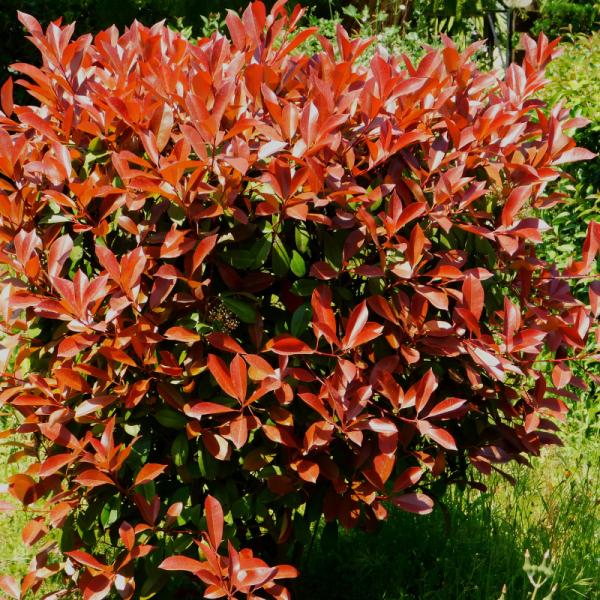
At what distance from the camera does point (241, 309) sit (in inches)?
65.4

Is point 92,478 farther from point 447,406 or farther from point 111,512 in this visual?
point 447,406

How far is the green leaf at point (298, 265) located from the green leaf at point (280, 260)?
0.06 ft

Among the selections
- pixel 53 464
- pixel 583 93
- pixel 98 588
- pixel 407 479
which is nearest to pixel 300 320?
pixel 407 479

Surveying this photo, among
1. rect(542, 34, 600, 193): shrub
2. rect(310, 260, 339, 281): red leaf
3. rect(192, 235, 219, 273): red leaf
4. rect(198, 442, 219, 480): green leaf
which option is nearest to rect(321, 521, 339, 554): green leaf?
rect(198, 442, 219, 480): green leaf

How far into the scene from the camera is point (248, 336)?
1815mm

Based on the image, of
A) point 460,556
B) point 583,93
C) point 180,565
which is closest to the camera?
point 180,565

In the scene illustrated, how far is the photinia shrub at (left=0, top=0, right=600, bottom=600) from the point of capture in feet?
5.37

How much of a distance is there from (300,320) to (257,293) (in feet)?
0.66

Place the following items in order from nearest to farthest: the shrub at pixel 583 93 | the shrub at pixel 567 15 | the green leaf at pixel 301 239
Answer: the green leaf at pixel 301 239, the shrub at pixel 583 93, the shrub at pixel 567 15

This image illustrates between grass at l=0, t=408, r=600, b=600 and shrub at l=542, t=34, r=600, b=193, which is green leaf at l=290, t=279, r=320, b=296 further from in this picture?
shrub at l=542, t=34, r=600, b=193

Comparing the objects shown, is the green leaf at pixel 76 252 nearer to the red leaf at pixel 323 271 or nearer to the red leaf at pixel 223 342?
the red leaf at pixel 223 342

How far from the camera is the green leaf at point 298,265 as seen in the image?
1727 millimetres

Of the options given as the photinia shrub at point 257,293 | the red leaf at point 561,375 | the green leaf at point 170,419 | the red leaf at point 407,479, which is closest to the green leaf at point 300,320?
the photinia shrub at point 257,293

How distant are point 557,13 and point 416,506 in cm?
994
